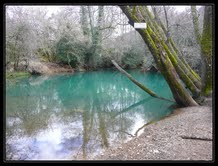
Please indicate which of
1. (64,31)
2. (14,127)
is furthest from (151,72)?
(14,127)

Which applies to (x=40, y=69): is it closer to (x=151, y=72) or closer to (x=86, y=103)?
(x=151, y=72)

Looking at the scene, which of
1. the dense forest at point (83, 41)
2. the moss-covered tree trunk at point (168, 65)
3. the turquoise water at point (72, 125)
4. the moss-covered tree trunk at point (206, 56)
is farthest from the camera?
the dense forest at point (83, 41)

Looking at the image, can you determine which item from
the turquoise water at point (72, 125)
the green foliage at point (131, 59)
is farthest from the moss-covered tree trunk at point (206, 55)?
the green foliage at point (131, 59)

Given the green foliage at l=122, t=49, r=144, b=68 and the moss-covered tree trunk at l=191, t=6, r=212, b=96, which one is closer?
the moss-covered tree trunk at l=191, t=6, r=212, b=96

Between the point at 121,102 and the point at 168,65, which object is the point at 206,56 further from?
the point at 121,102

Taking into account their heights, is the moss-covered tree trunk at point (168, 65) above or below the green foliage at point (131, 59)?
below

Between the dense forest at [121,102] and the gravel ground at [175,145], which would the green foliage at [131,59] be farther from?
the gravel ground at [175,145]

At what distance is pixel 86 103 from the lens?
9680 mm

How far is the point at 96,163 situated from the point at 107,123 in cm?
517

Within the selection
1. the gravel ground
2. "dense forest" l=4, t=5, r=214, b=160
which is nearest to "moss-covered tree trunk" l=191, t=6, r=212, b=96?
"dense forest" l=4, t=5, r=214, b=160

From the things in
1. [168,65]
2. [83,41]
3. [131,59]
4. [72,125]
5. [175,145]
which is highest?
[83,41]

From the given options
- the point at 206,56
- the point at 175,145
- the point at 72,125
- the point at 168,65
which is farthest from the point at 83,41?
the point at 175,145

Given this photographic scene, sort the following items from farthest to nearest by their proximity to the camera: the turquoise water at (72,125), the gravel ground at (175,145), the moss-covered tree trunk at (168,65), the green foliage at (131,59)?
the green foliage at (131,59), the moss-covered tree trunk at (168,65), the turquoise water at (72,125), the gravel ground at (175,145)

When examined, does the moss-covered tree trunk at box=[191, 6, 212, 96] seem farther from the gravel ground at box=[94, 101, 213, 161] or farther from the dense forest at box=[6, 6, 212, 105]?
the dense forest at box=[6, 6, 212, 105]
